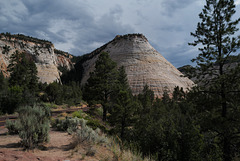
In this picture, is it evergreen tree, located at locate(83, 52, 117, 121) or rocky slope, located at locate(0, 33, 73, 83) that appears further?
rocky slope, located at locate(0, 33, 73, 83)

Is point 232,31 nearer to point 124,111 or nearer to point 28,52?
point 124,111

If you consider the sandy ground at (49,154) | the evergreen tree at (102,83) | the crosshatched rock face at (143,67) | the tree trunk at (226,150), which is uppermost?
the crosshatched rock face at (143,67)

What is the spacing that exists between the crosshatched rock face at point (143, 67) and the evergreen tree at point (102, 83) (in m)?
38.7

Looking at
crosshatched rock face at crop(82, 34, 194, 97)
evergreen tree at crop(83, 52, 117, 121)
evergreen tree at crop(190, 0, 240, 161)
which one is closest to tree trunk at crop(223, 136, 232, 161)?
evergreen tree at crop(190, 0, 240, 161)

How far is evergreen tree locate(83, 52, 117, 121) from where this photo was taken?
2225 cm

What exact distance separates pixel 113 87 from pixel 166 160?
48.1 ft

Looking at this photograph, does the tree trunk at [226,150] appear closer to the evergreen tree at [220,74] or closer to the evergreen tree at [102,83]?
the evergreen tree at [220,74]

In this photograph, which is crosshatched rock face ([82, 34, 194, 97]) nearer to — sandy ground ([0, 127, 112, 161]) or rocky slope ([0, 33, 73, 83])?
rocky slope ([0, 33, 73, 83])

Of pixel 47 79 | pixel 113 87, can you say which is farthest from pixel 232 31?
pixel 47 79

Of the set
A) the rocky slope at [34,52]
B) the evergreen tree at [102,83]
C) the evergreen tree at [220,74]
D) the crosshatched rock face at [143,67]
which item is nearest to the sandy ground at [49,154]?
the evergreen tree at [220,74]

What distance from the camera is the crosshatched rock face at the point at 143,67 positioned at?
64812 millimetres

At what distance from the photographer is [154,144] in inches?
495

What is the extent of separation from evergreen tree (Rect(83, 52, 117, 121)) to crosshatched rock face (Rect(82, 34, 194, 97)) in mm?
38716

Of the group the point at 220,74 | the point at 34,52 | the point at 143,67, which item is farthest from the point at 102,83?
the point at 34,52
